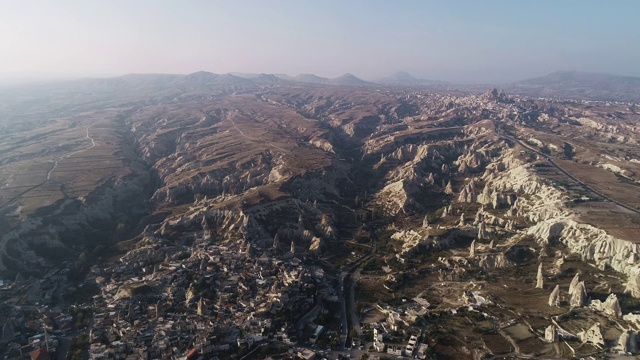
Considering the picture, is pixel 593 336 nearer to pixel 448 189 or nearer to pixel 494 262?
pixel 494 262

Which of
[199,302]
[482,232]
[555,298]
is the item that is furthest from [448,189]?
[199,302]

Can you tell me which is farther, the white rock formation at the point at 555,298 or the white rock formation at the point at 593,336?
the white rock formation at the point at 555,298

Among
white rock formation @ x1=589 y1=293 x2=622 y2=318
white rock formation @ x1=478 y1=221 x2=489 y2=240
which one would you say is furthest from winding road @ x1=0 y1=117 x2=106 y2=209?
white rock formation @ x1=589 y1=293 x2=622 y2=318

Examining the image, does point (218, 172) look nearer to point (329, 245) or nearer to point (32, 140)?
point (329, 245)

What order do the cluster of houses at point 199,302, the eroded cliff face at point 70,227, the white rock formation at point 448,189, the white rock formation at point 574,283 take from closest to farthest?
the cluster of houses at point 199,302 < the white rock formation at point 574,283 < the eroded cliff face at point 70,227 < the white rock formation at point 448,189

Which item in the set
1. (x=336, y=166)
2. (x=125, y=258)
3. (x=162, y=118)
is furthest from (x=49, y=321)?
(x=162, y=118)

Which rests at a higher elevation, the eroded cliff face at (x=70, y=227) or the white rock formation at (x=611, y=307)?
the white rock formation at (x=611, y=307)

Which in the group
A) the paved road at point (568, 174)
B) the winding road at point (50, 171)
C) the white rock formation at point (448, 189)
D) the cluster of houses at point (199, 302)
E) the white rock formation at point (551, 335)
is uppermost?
the paved road at point (568, 174)

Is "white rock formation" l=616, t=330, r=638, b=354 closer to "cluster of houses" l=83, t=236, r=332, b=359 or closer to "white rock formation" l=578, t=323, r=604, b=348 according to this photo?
"white rock formation" l=578, t=323, r=604, b=348

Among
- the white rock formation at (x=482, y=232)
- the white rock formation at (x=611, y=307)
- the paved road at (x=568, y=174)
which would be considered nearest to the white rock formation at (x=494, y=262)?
the white rock formation at (x=482, y=232)

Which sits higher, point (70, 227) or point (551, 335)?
point (551, 335)

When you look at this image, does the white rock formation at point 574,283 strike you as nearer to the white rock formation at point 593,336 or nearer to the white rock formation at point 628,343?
the white rock formation at point 593,336
